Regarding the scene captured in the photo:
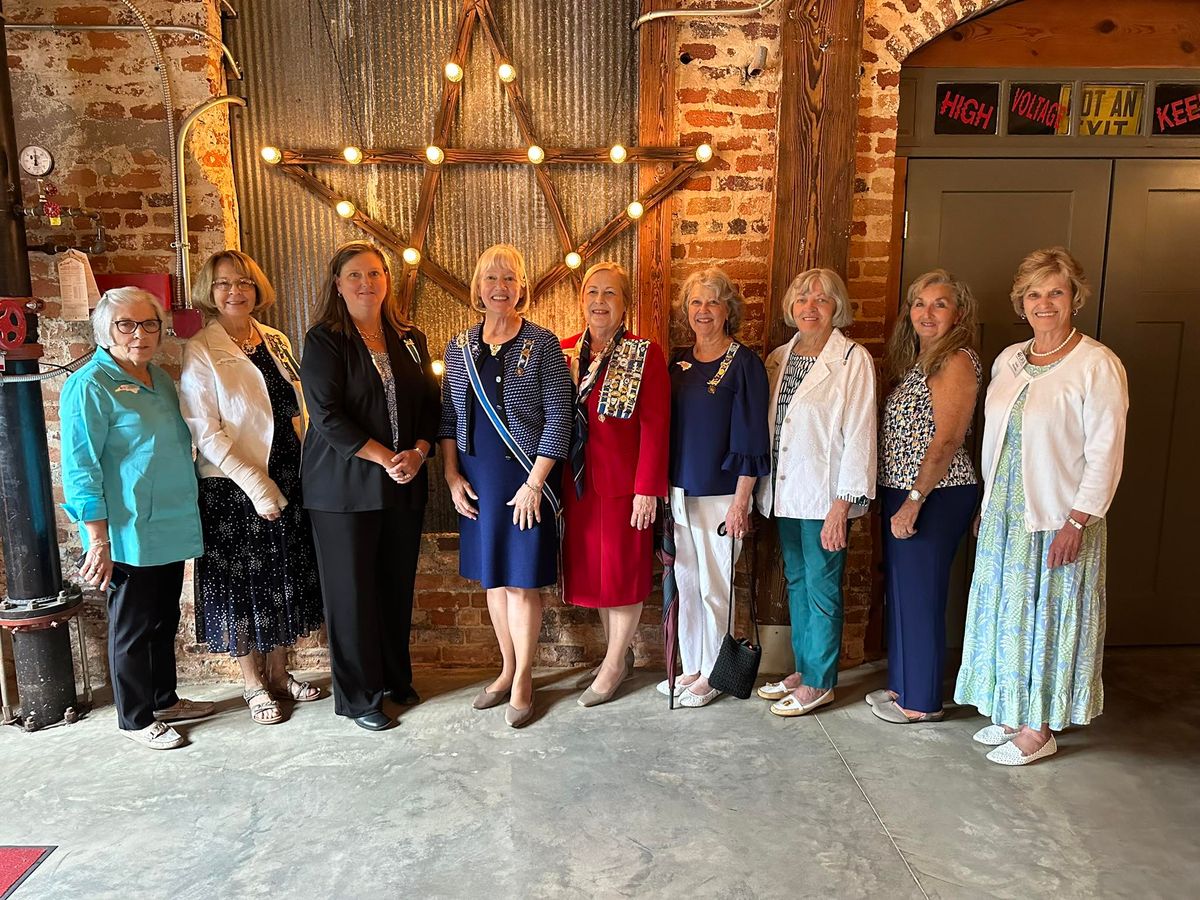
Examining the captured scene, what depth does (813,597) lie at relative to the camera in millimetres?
3131

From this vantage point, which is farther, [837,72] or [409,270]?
[409,270]

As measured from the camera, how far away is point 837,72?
10.4 ft

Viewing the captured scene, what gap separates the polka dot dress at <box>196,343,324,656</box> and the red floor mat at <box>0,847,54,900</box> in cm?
84

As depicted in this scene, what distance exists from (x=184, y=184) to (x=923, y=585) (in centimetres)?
326

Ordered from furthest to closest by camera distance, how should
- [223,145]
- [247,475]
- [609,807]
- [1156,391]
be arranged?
[1156,391] < [223,145] < [247,475] < [609,807]

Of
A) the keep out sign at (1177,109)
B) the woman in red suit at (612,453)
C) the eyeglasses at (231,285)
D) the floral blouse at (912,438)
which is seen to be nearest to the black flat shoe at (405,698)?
the woman in red suit at (612,453)

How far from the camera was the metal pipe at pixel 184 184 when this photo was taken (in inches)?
123

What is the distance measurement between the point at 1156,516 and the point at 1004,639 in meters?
1.50

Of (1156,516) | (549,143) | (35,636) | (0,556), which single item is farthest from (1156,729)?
(0,556)

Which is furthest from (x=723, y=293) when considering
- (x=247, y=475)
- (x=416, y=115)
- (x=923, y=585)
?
(x=247, y=475)

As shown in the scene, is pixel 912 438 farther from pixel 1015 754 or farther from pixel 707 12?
pixel 707 12

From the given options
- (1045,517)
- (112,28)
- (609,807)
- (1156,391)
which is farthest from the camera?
(1156,391)

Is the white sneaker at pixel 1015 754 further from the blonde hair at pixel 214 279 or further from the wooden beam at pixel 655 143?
the blonde hair at pixel 214 279

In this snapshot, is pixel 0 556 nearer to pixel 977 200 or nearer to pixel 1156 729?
pixel 977 200
